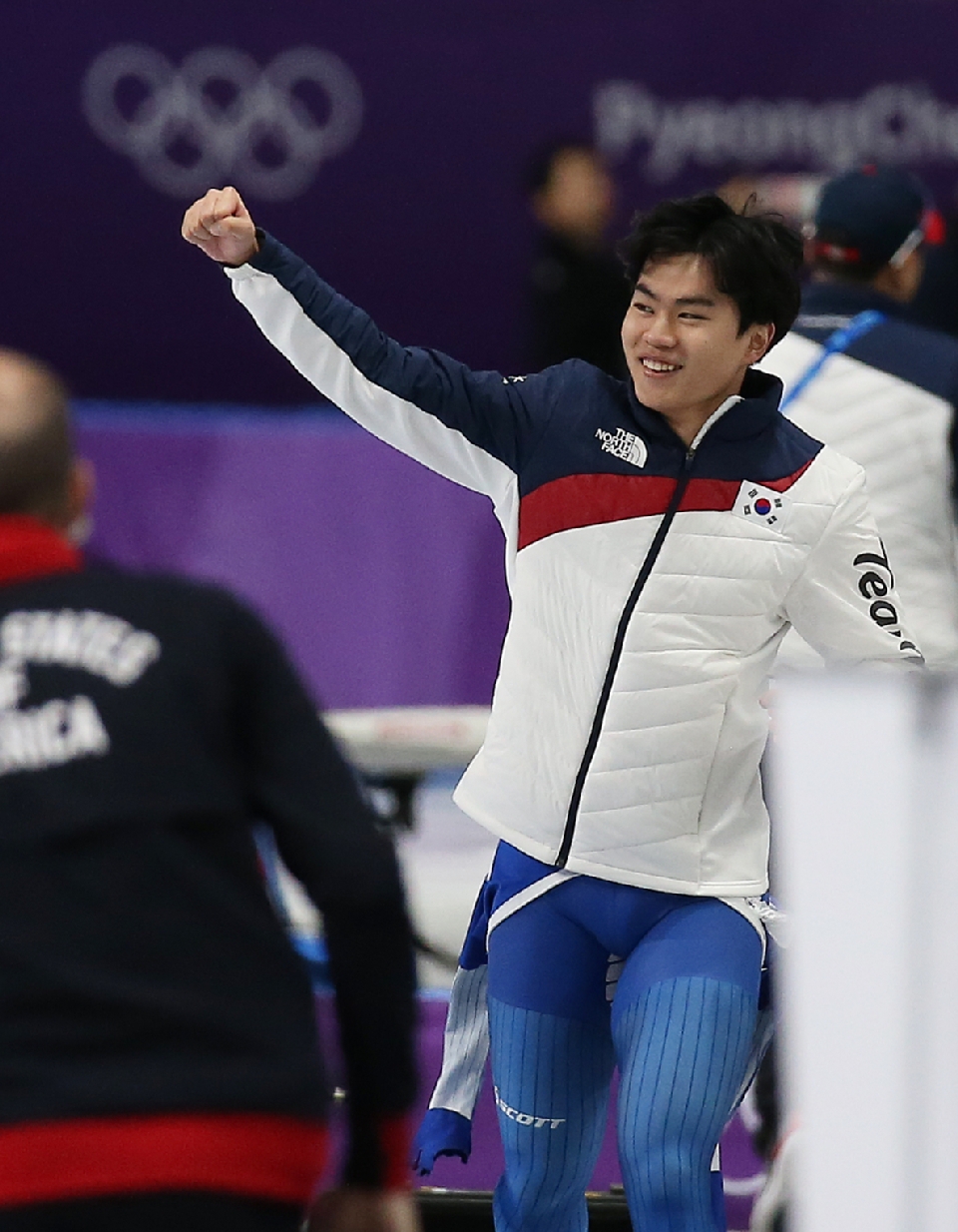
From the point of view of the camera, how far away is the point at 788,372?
4.41 meters

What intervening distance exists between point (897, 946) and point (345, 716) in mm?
4520

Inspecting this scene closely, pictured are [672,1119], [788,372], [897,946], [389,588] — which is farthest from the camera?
[389,588]

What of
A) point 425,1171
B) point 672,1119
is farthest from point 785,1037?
point 425,1171

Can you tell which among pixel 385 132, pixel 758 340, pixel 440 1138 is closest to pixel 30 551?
pixel 758 340

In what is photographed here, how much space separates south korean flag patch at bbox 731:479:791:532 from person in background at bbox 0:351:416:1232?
4.33 feet

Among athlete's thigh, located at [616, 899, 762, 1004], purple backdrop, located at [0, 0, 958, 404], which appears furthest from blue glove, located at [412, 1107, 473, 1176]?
purple backdrop, located at [0, 0, 958, 404]

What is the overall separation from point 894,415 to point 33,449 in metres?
2.33

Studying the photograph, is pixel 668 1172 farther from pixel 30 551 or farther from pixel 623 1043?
pixel 30 551

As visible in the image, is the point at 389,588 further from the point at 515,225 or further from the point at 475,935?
the point at 475,935

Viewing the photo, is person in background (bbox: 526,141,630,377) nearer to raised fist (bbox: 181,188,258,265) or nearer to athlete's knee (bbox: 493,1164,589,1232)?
raised fist (bbox: 181,188,258,265)

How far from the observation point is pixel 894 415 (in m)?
4.39

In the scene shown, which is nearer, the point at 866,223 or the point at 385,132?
the point at 866,223

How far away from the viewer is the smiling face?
3.60 m

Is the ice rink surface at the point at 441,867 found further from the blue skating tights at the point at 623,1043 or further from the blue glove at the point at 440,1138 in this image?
the blue skating tights at the point at 623,1043
